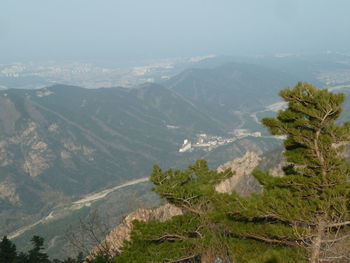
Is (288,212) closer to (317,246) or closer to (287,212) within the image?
(287,212)

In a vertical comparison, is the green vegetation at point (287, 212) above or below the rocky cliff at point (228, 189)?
above

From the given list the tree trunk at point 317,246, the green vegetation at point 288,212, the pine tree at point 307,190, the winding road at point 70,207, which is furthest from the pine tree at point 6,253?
the winding road at point 70,207

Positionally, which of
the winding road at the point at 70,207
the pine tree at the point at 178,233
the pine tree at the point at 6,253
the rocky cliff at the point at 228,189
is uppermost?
the pine tree at the point at 178,233

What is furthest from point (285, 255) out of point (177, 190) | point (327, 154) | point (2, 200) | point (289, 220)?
point (2, 200)

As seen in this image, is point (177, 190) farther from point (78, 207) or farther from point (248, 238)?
point (78, 207)

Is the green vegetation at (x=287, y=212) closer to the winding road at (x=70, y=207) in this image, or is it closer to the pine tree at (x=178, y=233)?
the pine tree at (x=178, y=233)

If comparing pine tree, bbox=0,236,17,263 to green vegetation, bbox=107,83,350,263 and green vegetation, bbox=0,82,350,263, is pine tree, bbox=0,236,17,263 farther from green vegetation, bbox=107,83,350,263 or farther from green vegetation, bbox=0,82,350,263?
green vegetation, bbox=107,83,350,263

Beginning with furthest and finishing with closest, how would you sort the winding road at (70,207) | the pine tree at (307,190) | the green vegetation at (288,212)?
the winding road at (70,207), the green vegetation at (288,212), the pine tree at (307,190)

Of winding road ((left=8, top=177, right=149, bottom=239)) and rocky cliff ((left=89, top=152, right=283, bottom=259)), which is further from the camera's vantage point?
winding road ((left=8, top=177, right=149, bottom=239))

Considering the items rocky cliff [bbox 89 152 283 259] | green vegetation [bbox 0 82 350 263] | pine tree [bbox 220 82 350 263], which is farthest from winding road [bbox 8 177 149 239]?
pine tree [bbox 220 82 350 263]

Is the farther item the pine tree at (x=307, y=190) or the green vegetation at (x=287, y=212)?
the green vegetation at (x=287, y=212)
